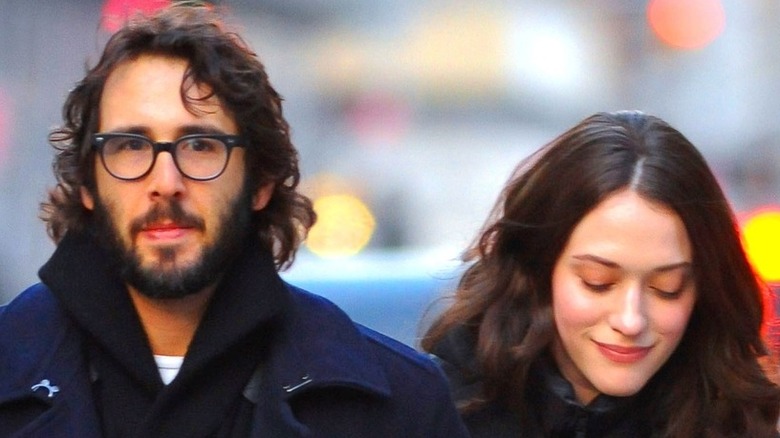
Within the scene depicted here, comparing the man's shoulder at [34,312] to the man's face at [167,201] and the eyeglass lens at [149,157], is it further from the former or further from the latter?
the eyeglass lens at [149,157]

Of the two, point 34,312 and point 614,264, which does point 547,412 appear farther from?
point 34,312

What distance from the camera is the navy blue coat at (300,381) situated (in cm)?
307

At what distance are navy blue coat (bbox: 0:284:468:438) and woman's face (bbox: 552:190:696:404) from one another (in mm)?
484

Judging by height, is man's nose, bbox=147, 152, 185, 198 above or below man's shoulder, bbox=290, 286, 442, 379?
above

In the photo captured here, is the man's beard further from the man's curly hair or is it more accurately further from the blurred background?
the blurred background

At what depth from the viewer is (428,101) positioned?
8.82 meters

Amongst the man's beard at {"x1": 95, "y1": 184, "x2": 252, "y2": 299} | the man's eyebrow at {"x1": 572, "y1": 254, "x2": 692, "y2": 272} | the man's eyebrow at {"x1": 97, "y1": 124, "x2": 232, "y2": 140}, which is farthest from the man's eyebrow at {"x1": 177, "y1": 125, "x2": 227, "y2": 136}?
the man's eyebrow at {"x1": 572, "y1": 254, "x2": 692, "y2": 272}

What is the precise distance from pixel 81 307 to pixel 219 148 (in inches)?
16.6

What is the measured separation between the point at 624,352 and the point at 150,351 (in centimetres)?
115

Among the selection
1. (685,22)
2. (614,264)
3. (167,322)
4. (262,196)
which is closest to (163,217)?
(167,322)

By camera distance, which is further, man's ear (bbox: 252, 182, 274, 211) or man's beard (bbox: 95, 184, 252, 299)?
man's ear (bbox: 252, 182, 274, 211)

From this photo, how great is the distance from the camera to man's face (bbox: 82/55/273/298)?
3100 millimetres

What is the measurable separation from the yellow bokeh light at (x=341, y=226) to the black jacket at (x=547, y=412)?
4.72 meters

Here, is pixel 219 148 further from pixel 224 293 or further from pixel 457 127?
pixel 457 127
